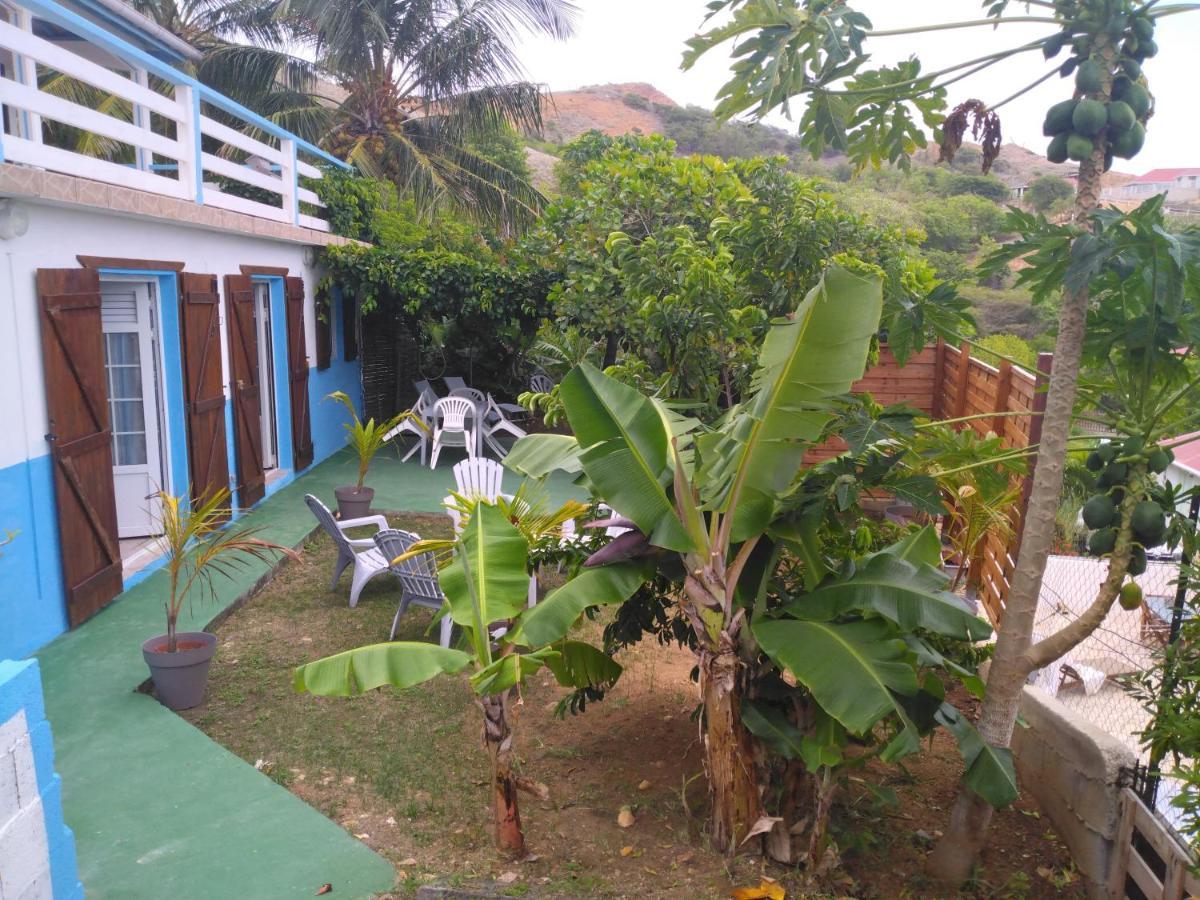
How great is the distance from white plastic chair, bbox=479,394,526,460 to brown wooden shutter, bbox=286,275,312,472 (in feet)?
7.83

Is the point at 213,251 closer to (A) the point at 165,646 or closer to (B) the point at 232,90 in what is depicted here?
(A) the point at 165,646

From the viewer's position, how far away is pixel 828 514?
14.6ft

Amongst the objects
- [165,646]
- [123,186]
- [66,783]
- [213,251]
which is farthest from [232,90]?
[66,783]

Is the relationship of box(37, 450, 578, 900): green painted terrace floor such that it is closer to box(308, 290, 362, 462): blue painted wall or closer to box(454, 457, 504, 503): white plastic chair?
box(454, 457, 504, 503): white plastic chair

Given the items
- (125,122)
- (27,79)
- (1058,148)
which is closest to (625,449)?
(1058,148)

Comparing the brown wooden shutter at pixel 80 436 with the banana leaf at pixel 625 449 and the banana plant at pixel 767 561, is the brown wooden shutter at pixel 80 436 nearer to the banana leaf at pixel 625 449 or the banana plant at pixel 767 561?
the banana plant at pixel 767 561

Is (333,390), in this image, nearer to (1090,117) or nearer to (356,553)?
(356,553)

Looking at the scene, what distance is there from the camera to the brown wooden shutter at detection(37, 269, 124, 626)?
6.01 m

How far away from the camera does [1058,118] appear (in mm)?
3299

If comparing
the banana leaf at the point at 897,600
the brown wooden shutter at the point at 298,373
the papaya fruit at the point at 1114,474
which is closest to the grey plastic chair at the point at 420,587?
the banana leaf at the point at 897,600

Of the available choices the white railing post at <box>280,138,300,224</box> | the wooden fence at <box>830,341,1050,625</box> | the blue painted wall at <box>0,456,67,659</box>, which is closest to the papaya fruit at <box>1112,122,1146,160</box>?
the wooden fence at <box>830,341,1050,625</box>

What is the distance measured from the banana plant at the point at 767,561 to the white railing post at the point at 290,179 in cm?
807

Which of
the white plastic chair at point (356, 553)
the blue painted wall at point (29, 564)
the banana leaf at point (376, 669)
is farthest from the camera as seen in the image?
the white plastic chair at point (356, 553)

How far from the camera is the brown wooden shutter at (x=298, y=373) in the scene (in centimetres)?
1099
